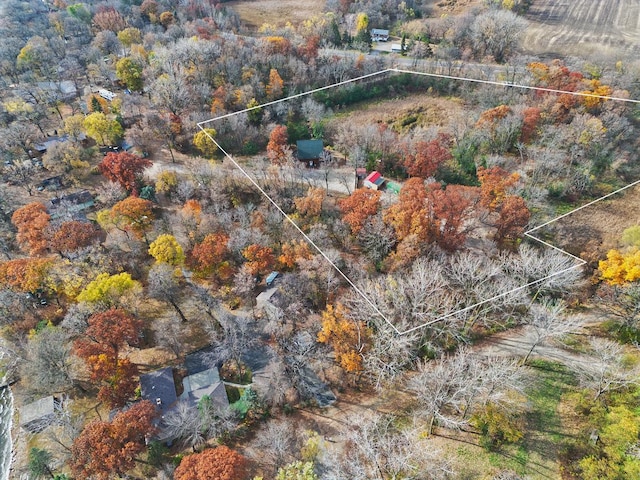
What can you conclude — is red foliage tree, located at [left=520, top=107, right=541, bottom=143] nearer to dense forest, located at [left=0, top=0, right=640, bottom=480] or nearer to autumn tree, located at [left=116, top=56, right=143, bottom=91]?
dense forest, located at [left=0, top=0, right=640, bottom=480]

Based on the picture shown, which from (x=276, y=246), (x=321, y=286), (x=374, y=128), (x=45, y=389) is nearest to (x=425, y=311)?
(x=321, y=286)

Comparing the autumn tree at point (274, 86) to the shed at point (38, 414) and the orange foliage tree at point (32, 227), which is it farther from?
the shed at point (38, 414)

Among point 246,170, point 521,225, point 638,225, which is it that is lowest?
point 246,170

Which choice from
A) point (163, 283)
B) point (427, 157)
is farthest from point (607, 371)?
point (163, 283)

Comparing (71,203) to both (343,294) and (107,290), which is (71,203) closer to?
(107,290)

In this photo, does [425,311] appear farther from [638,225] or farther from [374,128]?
[374,128]

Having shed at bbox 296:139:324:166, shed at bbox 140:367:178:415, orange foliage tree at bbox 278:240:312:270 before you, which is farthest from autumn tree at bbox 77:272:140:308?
shed at bbox 296:139:324:166
